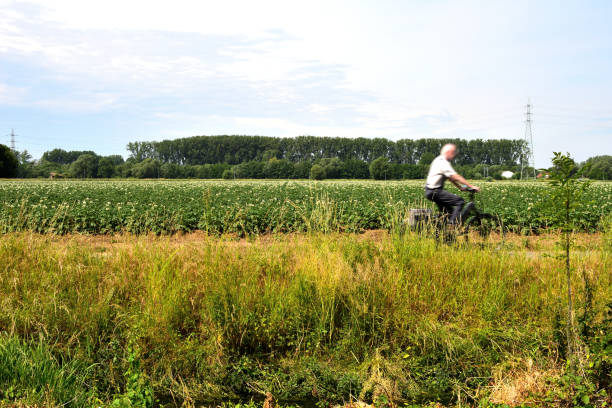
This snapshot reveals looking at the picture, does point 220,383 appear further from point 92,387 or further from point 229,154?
point 229,154

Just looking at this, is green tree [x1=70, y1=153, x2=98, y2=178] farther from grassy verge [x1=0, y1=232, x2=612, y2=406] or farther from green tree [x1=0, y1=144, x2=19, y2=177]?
grassy verge [x1=0, y1=232, x2=612, y2=406]

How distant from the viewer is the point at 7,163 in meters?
68.2

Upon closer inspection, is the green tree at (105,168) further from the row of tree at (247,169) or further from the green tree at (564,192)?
the green tree at (564,192)

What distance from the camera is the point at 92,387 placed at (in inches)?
158

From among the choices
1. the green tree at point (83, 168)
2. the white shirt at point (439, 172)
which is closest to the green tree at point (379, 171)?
the green tree at point (83, 168)

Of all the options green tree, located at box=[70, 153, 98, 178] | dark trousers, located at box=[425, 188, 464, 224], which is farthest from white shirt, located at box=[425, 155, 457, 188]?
green tree, located at box=[70, 153, 98, 178]

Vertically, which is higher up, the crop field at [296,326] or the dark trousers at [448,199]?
the dark trousers at [448,199]

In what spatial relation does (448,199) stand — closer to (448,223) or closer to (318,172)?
(448,223)

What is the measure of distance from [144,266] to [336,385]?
9.40ft

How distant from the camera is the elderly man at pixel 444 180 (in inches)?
294

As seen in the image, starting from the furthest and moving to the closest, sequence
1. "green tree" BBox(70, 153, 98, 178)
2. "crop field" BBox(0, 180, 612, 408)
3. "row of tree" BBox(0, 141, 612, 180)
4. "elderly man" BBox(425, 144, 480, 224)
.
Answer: "green tree" BBox(70, 153, 98, 178), "row of tree" BBox(0, 141, 612, 180), "elderly man" BBox(425, 144, 480, 224), "crop field" BBox(0, 180, 612, 408)

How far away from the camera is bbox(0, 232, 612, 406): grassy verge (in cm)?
426

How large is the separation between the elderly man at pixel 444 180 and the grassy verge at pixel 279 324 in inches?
74.4

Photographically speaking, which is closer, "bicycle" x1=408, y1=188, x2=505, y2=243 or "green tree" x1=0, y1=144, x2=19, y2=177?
"bicycle" x1=408, y1=188, x2=505, y2=243
